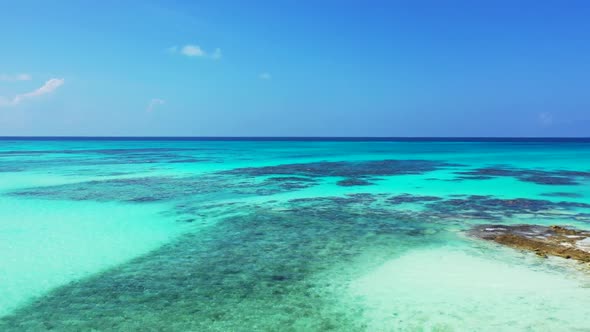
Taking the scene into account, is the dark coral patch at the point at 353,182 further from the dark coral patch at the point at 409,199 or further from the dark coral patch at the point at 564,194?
the dark coral patch at the point at 564,194

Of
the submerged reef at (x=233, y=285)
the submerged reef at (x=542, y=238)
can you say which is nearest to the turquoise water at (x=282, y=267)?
the submerged reef at (x=233, y=285)

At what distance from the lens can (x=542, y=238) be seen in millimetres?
9977

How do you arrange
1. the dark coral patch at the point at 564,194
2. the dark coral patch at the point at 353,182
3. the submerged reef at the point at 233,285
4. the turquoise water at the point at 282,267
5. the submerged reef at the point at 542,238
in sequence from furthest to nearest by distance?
the dark coral patch at the point at 353,182, the dark coral patch at the point at 564,194, the submerged reef at the point at 542,238, the turquoise water at the point at 282,267, the submerged reef at the point at 233,285

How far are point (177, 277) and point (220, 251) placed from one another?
177 cm

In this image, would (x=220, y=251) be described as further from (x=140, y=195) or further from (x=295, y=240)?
(x=140, y=195)

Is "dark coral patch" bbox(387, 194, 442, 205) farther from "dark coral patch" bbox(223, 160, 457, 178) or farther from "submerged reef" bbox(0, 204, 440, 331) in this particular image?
"dark coral patch" bbox(223, 160, 457, 178)

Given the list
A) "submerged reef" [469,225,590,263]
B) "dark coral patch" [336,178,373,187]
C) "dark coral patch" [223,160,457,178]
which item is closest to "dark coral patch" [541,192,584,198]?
"submerged reef" [469,225,590,263]

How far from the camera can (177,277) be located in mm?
7586

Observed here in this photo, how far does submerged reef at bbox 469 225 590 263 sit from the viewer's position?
8781 millimetres

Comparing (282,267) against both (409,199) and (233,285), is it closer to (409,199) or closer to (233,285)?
(233,285)

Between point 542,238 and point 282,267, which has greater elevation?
point 542,238

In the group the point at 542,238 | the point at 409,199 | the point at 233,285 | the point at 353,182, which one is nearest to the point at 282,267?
the point at 233,285

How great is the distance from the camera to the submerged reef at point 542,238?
8.78 m

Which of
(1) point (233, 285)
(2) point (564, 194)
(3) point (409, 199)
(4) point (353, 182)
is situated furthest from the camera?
(4) point (353, 182)
